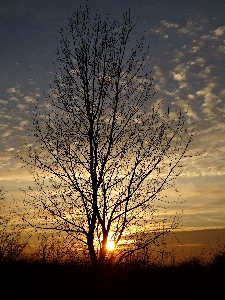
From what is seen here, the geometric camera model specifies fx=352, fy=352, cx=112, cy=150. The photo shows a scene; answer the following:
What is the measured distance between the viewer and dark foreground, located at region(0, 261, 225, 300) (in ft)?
29.7

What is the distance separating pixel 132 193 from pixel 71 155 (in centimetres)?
193

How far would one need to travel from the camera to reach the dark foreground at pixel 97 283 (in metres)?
9.04

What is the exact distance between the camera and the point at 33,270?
1093cm

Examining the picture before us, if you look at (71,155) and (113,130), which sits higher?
(113,130)

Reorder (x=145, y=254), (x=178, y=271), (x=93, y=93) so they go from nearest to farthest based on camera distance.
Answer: (x=93, y=93) < (x=145, y=254) < (x=178, y=271)

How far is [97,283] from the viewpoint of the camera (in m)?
8.88

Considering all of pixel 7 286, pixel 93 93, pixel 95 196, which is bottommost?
pixel 7 286

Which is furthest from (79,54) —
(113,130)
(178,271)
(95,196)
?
(178,271)

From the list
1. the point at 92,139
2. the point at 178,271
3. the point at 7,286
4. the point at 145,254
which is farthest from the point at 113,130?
the point at 178,271

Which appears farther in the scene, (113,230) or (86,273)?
(86,273)

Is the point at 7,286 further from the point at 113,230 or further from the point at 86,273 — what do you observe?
the point at 113,230

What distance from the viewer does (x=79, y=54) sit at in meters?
10.1

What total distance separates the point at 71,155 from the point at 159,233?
10.3 ft

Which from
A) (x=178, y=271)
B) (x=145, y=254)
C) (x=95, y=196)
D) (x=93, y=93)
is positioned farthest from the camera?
(x=178, y=271)
